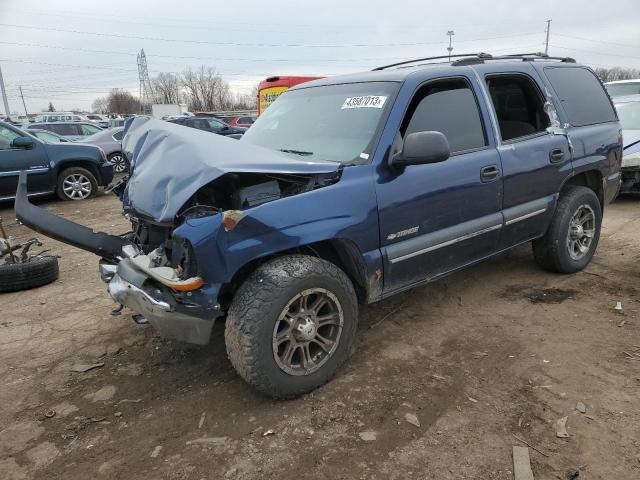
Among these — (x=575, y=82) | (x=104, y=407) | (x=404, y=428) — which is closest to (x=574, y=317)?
(x=404, y=428)

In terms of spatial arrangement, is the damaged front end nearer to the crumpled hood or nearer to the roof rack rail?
the crumpled hood

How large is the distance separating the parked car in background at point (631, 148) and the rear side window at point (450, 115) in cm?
517

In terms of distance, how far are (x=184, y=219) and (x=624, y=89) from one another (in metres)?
12.1

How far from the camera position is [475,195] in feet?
11.8

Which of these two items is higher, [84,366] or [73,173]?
[73,173]

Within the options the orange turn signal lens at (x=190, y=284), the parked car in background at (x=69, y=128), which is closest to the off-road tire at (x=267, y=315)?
the orange turn signal lens at (x=190, y=284)

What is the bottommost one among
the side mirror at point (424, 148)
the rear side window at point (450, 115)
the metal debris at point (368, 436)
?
the metal debris at point (368, 436)

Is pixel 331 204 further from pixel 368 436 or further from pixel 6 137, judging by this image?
pixel 6 137

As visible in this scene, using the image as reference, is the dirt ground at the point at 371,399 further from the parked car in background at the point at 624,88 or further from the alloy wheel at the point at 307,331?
the parked car in background at the point at 624,88

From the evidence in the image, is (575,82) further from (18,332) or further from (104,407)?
(18,332)

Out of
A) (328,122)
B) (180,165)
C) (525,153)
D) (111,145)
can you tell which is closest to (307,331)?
(180,165)

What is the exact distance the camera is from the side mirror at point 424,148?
2.95m

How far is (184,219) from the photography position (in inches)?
105

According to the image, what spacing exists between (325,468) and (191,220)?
141cm
